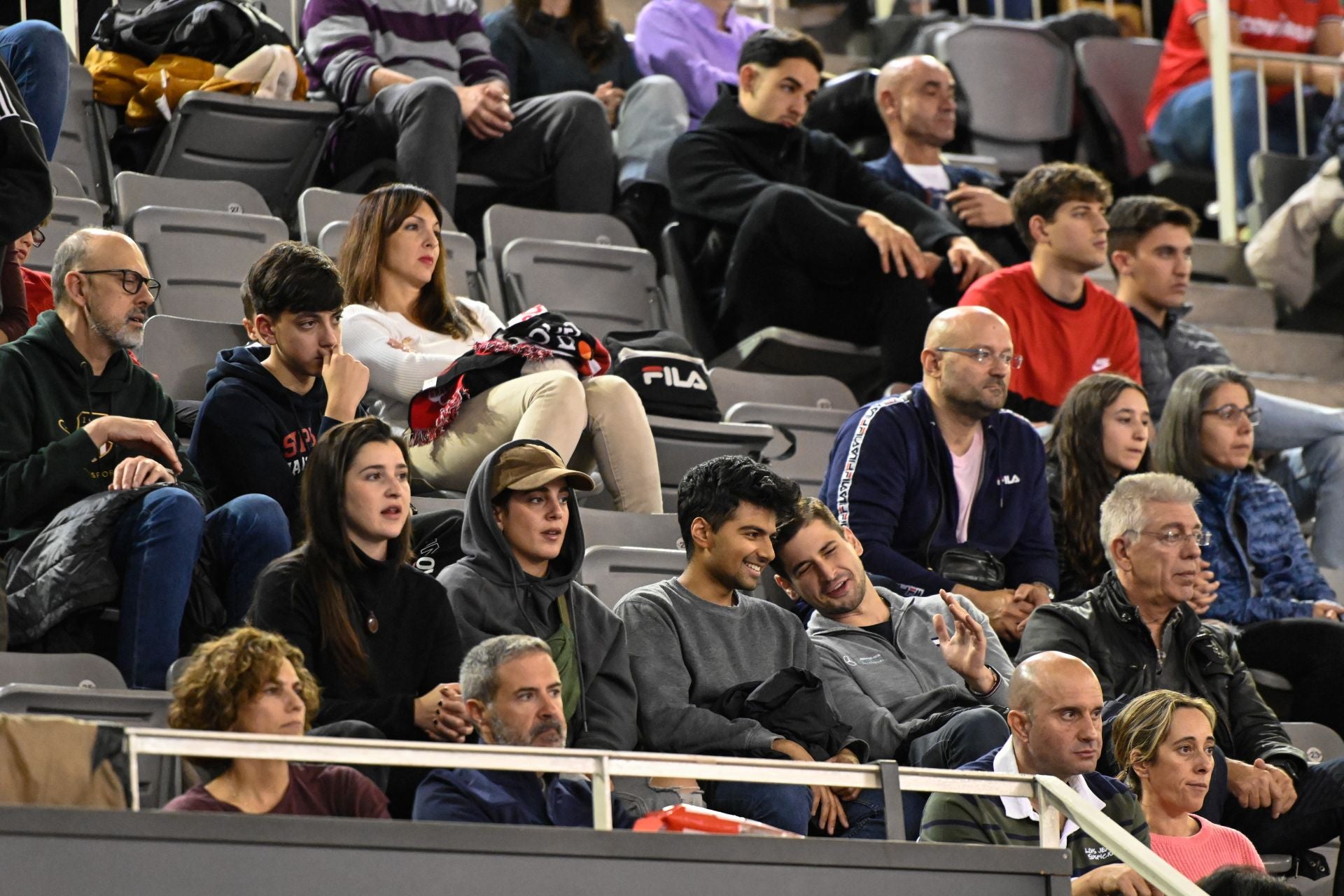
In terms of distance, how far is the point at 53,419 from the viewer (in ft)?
12.3

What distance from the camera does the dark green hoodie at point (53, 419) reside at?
143 inches

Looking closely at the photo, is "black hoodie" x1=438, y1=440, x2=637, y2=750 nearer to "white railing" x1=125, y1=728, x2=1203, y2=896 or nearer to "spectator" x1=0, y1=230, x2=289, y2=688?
"spectator" x1=0, y1=230, x2=289, y2=688

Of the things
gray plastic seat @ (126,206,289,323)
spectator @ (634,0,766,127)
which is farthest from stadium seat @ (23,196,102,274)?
spectator @ (634,0,766,127)

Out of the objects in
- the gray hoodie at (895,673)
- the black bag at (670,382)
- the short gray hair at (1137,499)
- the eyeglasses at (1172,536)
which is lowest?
the gray hoodie at (895,673)

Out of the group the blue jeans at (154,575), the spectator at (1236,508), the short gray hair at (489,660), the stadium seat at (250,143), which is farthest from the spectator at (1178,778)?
the stadium seat at (250,143)

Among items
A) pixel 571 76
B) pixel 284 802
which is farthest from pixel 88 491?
pixel 571 76

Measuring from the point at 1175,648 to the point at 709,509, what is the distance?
1.09 meters

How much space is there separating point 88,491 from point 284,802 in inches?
49.0

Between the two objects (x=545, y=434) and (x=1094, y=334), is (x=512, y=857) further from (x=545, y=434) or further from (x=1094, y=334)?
(x=1094, y=334)

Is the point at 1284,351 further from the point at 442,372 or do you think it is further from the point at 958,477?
the point at 442,372

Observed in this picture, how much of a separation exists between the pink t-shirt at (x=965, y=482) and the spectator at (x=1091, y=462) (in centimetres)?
25

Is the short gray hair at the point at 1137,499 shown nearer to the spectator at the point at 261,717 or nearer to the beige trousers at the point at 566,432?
the beige trousers at the point at 566,432

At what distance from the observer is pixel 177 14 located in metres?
5.77

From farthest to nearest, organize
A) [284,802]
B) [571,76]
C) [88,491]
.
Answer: [571,76] → [88,491] → [284,802]
